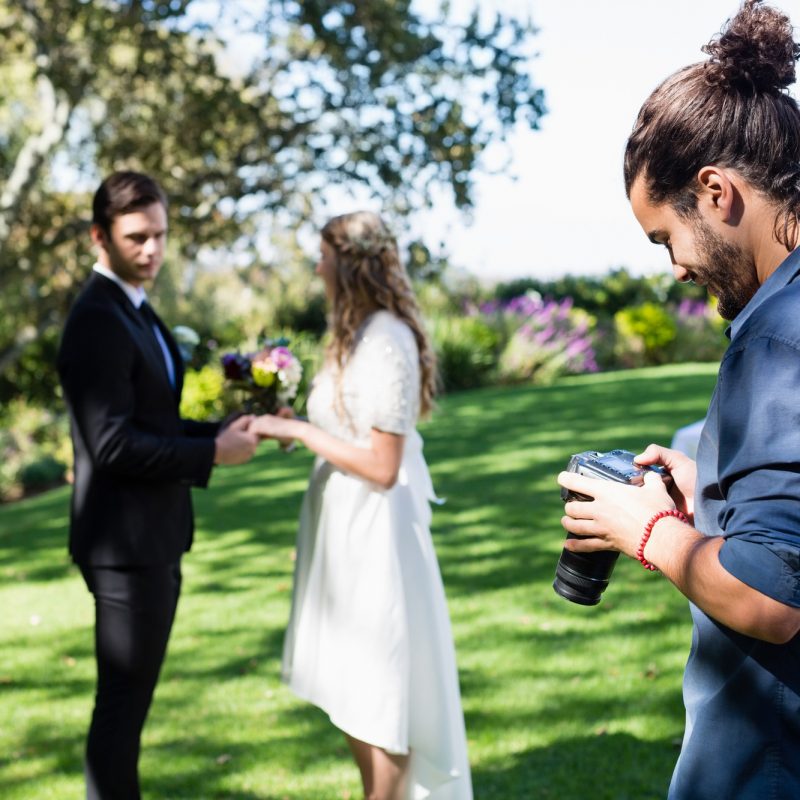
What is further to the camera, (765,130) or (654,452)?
(654,452)

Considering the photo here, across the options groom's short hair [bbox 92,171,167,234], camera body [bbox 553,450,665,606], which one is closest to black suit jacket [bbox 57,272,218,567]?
groom's short hair [bbox 92,171,167,234]

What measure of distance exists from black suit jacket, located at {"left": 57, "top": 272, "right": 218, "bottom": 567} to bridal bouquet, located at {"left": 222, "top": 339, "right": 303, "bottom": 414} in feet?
2.35

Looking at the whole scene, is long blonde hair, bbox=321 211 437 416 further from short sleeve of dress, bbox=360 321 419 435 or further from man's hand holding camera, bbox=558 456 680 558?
man's hand holding camera, bbox=558 456 680 558

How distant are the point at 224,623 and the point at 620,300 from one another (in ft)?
64.8

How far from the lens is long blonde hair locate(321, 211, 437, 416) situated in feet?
12.3

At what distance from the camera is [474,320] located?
65.6 ft

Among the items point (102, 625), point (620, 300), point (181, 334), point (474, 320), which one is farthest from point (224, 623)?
point (620, 300)

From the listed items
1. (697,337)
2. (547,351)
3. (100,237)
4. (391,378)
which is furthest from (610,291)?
(100,237)

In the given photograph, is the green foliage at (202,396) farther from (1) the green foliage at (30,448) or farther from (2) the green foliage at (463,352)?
(2) the green foliage at (463,352)

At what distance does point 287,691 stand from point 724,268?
435 cm

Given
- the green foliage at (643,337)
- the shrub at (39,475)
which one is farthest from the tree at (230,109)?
the green foliage at (643,337)

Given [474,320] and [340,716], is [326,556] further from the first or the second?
[474,320]

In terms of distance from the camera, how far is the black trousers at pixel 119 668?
3.25 meters

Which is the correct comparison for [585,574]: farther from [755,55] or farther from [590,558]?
[755,55]
